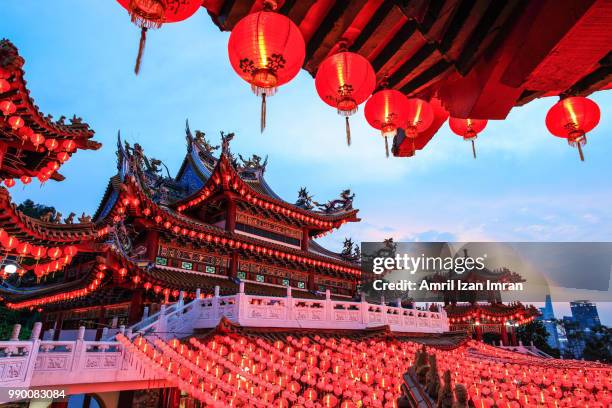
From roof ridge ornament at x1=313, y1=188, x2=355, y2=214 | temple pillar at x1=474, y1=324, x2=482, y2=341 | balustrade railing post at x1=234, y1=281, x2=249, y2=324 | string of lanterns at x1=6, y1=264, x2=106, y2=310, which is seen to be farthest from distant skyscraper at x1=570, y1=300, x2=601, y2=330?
string of lanterns at x1=6, y1=264, x2=106, y2=310

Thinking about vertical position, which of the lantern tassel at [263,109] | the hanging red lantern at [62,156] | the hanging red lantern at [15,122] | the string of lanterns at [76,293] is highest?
the hanging red lantern at [62,156]

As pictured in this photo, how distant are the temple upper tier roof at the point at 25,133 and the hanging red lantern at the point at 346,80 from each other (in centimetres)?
611

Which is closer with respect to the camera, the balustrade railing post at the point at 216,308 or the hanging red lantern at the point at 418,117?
the hanging red lantern at the point at 418,117

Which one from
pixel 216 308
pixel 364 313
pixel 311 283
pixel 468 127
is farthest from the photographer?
pixel 311 283

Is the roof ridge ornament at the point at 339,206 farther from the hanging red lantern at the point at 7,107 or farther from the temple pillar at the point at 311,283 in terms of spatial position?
the hanging red lantern at the point at 7,107

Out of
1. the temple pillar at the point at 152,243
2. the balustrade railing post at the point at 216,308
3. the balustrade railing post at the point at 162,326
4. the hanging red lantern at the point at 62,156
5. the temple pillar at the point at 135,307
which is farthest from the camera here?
the temple pillar at the point at 152,243

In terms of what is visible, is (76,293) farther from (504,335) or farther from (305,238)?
(504,335)

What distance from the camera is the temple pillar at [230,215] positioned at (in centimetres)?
1516

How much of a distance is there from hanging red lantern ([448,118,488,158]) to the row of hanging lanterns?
0.23 metres

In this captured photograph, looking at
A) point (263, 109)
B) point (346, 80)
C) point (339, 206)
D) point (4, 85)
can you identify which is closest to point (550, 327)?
point (339, 206)

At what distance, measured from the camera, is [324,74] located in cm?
333

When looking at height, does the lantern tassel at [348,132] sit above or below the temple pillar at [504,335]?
above

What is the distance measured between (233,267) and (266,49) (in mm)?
12808

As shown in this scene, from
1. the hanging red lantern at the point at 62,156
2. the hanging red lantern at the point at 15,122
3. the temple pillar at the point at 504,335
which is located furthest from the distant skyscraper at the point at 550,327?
the hanging red lantern at the point at 15,122
